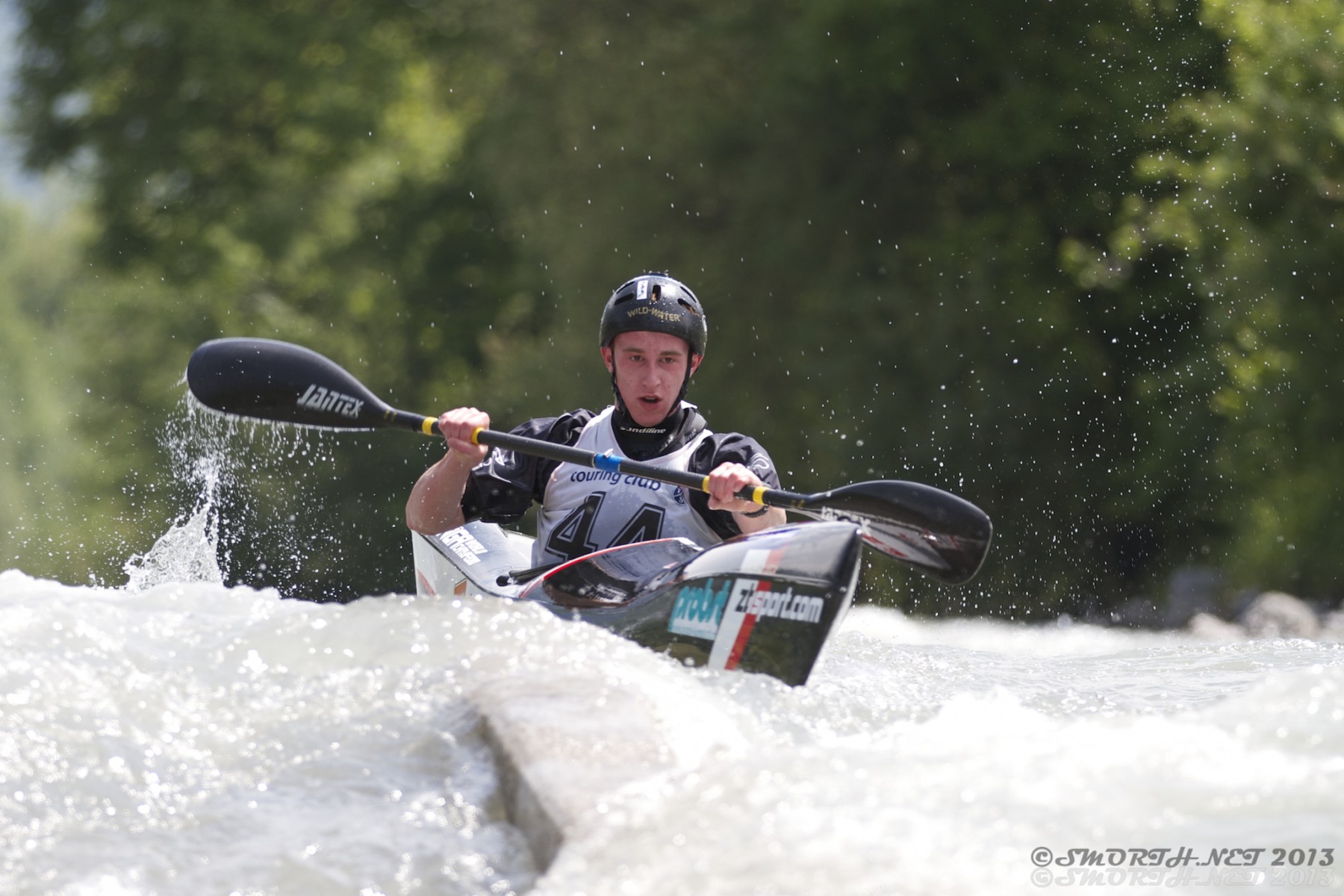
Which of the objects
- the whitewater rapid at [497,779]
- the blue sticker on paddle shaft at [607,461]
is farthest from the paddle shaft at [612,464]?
the whitewater rapid at [497,779]

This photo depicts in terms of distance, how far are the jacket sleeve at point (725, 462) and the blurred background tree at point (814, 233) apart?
4879mm

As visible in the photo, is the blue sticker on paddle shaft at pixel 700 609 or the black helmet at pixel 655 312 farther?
the black helmet at pixel 655 312

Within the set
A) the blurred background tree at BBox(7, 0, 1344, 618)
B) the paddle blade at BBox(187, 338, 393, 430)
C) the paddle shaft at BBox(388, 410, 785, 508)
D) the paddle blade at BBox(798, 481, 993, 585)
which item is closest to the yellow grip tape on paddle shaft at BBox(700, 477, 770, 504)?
the paddle shaft at BBox(388, 410, 785, 508)

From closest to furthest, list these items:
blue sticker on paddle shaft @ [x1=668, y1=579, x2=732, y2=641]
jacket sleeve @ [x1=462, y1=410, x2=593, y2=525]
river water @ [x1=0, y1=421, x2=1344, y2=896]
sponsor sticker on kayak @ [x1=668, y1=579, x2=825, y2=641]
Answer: river water @ [x1=0, y1=421, x2=1344, y2=896], sponsor sticker on kayak @ [x1=668, y1=579, x2=825, y2=641], blue sticker on paddle shaft @ [x1=668, y1=579, x2=732, y2=641], jacket sleeve @ [x1=462, y1=410, x2=593, y2=525]

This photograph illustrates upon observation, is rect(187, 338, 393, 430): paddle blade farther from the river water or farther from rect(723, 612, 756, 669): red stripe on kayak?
rect(723, 612, 756, 669): red stripe on kayak

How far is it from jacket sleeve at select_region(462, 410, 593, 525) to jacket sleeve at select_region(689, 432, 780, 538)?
0.45 metres

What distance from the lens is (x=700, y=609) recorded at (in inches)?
139

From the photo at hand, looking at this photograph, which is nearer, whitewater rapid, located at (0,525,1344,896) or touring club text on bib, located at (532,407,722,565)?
whitewater rapid, located at (0,525,1344,896)

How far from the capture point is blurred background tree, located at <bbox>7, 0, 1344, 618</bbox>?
8750 millimetres

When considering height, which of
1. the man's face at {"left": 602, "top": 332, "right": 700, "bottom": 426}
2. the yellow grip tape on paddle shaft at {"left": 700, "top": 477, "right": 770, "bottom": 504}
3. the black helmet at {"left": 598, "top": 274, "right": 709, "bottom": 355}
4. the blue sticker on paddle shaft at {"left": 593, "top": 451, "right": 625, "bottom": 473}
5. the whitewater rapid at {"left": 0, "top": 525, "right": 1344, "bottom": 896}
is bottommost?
the whitewater rapid at {"left": 0, "top": 525, "right": 1344, "bottom": 896}

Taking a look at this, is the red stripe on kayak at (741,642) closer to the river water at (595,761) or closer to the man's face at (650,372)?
the river water at (595,761)

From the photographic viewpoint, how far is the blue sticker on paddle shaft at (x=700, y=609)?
3.50 meters

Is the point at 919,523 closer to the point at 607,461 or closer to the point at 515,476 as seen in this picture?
the point at 607,461

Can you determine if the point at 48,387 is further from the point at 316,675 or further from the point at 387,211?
the point at 316,675
